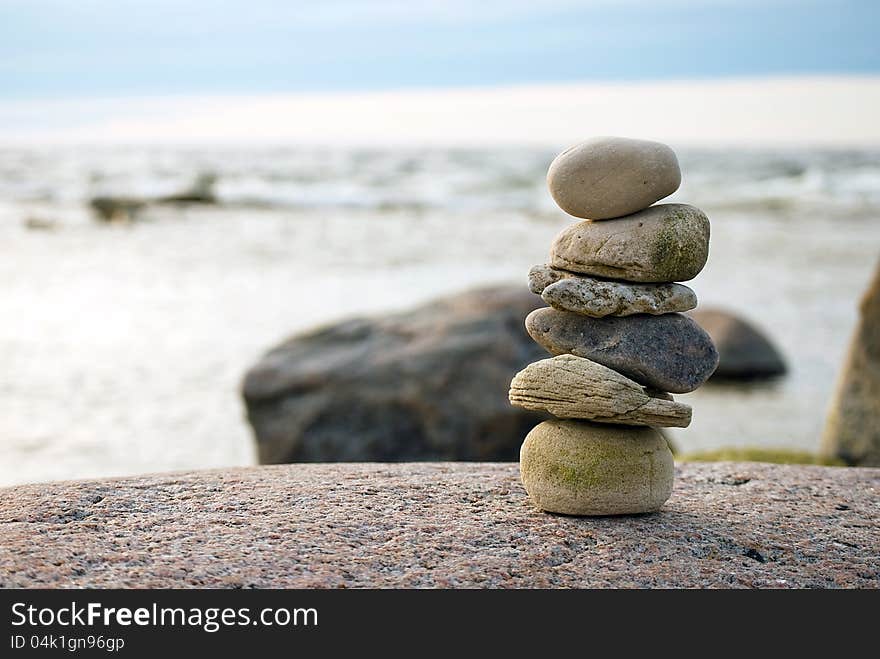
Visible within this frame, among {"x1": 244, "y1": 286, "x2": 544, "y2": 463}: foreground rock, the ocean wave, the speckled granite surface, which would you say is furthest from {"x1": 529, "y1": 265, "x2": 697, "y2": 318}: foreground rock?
the ocean wave

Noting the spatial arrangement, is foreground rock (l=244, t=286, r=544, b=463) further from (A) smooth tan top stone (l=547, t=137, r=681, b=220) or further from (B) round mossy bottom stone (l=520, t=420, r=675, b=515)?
(A) smooth tan top stone (l=547, t=137, r=681, b=220)

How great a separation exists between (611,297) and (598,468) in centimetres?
69

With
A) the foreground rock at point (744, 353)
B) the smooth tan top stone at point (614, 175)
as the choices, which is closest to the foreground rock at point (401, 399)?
the smooth tan top stone at point (614, 175)

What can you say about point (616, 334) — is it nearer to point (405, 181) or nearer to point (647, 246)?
point (647, 246)

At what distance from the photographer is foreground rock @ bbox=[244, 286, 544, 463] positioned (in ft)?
24.7

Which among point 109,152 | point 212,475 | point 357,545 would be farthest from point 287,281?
point 109,152

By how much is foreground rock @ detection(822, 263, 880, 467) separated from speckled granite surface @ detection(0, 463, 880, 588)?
2.94 meters

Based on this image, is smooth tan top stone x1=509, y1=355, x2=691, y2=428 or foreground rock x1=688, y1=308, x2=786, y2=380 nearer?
smooth tan top stone x1=509, y1=355, x2=691, y2=428

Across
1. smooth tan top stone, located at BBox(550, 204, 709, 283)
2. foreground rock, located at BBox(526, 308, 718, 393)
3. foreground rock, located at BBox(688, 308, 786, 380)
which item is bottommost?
foreground rock, located at BBox(688, 308, 786, 380)

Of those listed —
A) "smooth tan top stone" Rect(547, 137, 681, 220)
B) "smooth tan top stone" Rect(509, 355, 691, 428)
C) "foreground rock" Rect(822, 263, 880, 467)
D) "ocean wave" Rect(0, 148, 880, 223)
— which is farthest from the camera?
"ocean wave" Rect(0, 148, 880, 223)

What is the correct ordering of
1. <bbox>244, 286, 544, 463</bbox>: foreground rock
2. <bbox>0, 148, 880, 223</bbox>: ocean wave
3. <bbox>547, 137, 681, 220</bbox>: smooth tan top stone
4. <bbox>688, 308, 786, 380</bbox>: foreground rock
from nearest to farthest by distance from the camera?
<bbox>547, 137, 681, 220</bbox>: smooth tan top stone → <bbox>244, 286, 544, 463</bbox>: foreground rock → <bbox>688, 308, 786, 380</bbox>: foreground rock → <bbox>0, 148, 880, 223</bbox>: ocean wave

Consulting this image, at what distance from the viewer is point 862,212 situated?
28391 mm
